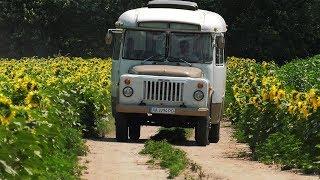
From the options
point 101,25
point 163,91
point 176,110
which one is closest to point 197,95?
point 176,110

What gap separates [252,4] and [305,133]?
4247cm

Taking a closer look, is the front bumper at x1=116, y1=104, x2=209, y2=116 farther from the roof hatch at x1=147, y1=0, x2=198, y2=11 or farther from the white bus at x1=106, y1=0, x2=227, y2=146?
the roof hatch at x1=147, y1=0, x2=198, y2=11

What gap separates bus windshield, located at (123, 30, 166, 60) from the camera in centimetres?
1936

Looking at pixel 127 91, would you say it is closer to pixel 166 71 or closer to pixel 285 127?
pixel 166 71

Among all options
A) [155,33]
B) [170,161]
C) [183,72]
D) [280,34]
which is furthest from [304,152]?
[280,34]

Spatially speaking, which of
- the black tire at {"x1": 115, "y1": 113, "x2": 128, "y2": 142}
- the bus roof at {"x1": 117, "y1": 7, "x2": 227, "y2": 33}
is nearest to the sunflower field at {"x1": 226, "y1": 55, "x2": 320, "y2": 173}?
the bus roof at {"x1": 117, "y1": 7, "x2": 227, "y2": 33}

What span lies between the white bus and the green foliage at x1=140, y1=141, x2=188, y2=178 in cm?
168

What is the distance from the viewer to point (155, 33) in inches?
766

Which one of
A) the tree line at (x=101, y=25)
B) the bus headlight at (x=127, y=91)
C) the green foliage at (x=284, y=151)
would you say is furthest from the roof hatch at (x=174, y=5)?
the tree line at (x=101, y=25)

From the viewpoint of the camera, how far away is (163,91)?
727 inches

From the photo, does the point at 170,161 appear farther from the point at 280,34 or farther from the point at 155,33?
the point at 280,34

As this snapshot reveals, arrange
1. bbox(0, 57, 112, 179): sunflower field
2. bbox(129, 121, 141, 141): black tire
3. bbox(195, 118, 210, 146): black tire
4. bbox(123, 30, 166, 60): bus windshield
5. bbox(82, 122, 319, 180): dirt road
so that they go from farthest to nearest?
1. bbox(129, 121, 141, 141): black tire
2. bbox(123, 30, 166, 60): bus windshield
3. bbox(195, 118, 210, 146): black tire
4. bbox(82, 122, 319, 180): dirt road
5. bbox(0, 57, 112, 179): sunflower field

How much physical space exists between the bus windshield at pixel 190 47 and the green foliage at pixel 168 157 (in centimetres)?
285

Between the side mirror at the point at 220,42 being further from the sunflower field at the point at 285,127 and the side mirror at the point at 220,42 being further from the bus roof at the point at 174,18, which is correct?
the sunflower field at the point at 285,127
